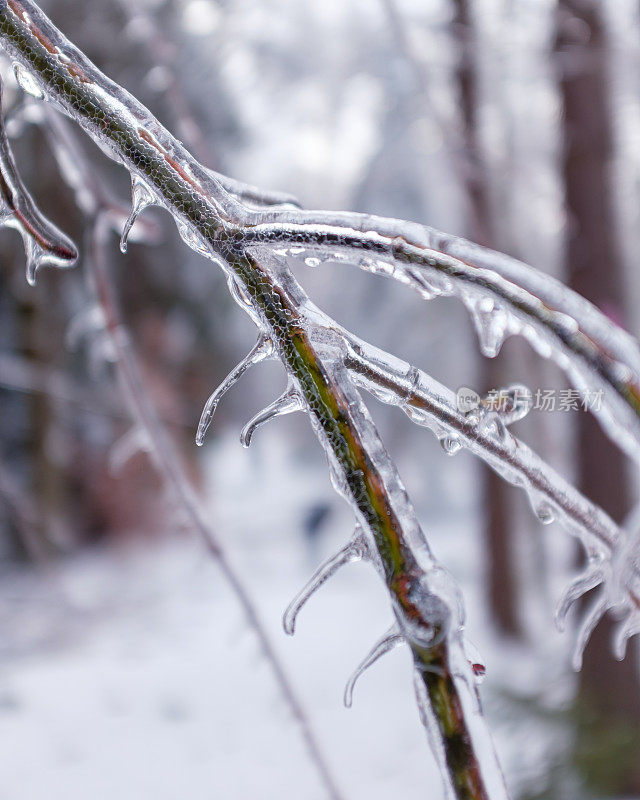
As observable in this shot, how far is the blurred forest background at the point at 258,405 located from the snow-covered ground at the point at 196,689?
0.02 m

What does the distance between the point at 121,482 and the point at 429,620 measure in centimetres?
582

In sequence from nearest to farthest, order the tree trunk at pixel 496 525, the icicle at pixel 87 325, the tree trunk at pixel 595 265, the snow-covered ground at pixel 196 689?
the icicle at pixel 87 325 → the snow-covered ground at pixel 196 689 → the tree trunk at pixel 595 265 → the tree trunk at pixel 496 525

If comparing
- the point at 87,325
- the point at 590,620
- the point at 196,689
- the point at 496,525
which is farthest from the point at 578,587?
the point at 496,525

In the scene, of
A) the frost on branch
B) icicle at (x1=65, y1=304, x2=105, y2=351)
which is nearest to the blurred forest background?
icicle at (x1=65, y1=304, x2=105, y2=351)

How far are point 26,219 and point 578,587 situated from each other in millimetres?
356

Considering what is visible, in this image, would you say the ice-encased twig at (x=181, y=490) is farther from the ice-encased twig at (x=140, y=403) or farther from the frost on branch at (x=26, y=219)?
the frost on branch at (x=26, y=219)

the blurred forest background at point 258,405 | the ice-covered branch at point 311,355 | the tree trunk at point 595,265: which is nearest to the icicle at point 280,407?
the ice-covered branch at point 311,355

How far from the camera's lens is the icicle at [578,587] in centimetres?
37

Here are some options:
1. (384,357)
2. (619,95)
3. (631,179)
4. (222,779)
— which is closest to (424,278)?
(384,357)

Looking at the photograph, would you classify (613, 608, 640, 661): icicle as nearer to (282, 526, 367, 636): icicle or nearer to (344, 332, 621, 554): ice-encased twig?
(344, 332, 621, 554): ice-encased twig

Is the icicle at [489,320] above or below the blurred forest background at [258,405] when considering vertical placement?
below

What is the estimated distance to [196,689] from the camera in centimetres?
323

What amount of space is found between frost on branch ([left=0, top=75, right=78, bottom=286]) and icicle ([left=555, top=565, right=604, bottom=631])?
32 cm

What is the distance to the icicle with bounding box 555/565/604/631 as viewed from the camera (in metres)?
0.37
